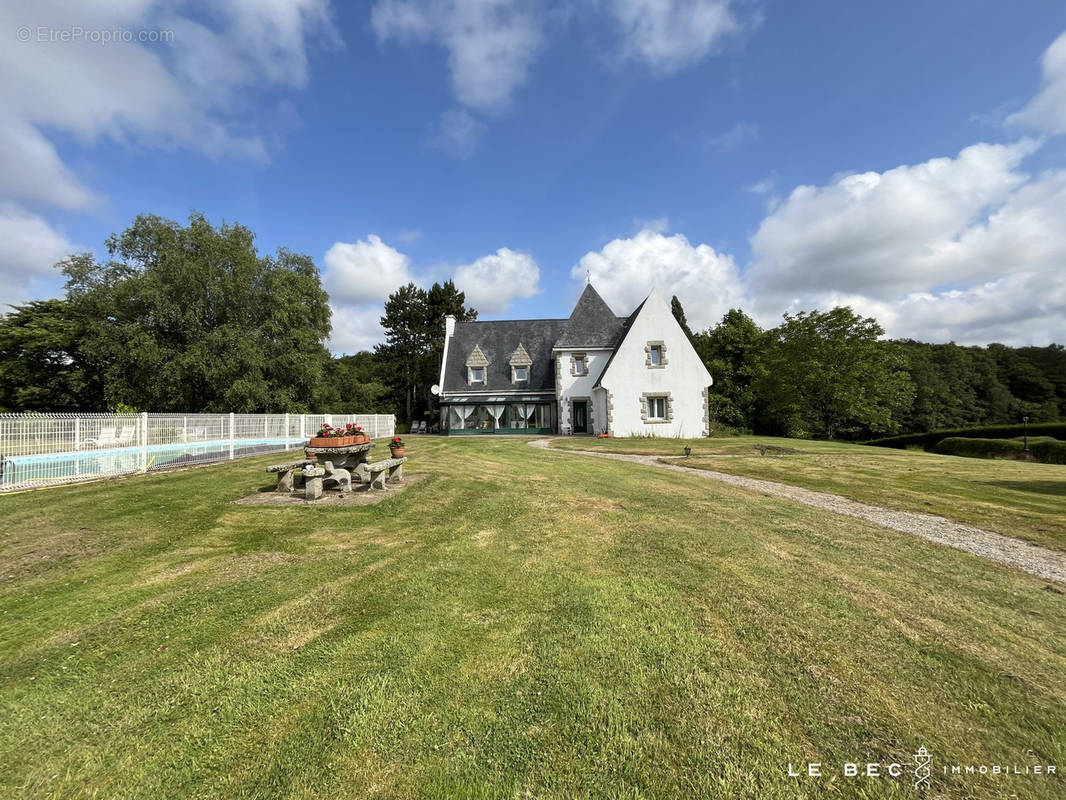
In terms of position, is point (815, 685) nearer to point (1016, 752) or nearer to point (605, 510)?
point (1016, 752)

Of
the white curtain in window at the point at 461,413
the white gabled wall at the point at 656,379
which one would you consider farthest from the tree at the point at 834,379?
the white curtain in window at the point at 461,413

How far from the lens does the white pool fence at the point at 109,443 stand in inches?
350

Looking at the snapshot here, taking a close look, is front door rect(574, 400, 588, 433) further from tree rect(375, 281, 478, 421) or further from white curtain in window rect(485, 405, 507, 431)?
tree rect(375, 281, 478, 421)

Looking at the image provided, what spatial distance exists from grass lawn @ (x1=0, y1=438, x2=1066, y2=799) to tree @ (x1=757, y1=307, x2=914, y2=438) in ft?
115

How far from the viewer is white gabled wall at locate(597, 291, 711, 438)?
26.2 metres

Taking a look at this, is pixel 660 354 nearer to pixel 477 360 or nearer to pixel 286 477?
pixel 477 360

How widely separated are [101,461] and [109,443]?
1.54ft

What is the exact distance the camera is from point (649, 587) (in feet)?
13.9

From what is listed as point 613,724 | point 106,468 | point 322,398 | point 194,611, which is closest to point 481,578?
point 613,724

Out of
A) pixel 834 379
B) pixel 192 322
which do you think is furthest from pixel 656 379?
pixel 192 322

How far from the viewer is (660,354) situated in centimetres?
2672

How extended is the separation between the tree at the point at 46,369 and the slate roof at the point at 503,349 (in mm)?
27502

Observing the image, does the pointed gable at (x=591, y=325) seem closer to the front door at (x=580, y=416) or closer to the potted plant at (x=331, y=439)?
the front door at (x=580, y=416)

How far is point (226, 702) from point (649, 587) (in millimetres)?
3601
